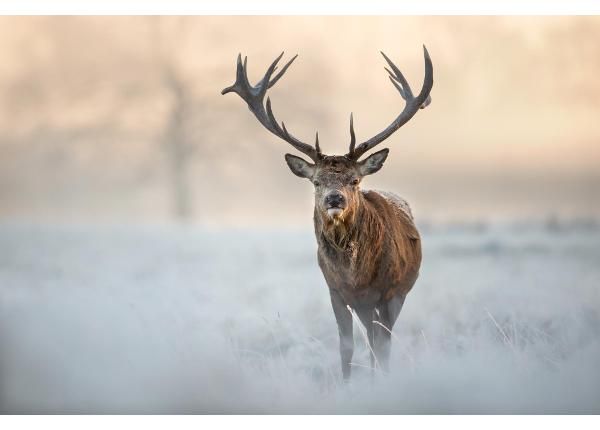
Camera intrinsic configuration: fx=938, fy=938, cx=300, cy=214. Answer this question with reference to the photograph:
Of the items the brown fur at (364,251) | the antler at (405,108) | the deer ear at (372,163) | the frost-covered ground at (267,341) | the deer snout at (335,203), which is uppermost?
the antler at (405,108)

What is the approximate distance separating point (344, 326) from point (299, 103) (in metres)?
3.52

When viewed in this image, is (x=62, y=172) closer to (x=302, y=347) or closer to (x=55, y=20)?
(x=55, y=20)

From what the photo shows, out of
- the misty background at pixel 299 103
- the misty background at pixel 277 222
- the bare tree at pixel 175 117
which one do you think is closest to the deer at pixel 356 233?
the misty background at pixel 277 222

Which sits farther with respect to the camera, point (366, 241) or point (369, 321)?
point (369, 321)

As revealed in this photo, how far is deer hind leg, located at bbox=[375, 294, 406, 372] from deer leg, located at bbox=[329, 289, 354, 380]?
0.18 m

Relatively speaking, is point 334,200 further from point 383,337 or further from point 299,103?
point 299,103

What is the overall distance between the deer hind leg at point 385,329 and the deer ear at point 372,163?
0.85m

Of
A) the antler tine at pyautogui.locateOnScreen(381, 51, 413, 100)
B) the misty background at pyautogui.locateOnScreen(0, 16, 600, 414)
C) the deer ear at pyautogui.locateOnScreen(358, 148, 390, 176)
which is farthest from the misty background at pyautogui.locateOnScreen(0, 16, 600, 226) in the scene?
the deer ear at pyautogui.locateOnScreen(358, 148, 390, 176)

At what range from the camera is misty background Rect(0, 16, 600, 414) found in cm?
640

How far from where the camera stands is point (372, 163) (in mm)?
5797

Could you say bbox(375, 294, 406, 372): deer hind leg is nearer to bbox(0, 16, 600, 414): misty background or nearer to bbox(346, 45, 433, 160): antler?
bbox(0, 16, 600, 414): misty background

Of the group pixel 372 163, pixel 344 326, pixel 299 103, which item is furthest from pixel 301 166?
pixel 299 103

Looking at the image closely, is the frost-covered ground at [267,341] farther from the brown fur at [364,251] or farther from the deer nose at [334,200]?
the deer nose at [334,200]

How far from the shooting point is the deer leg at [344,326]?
5.96 metres
